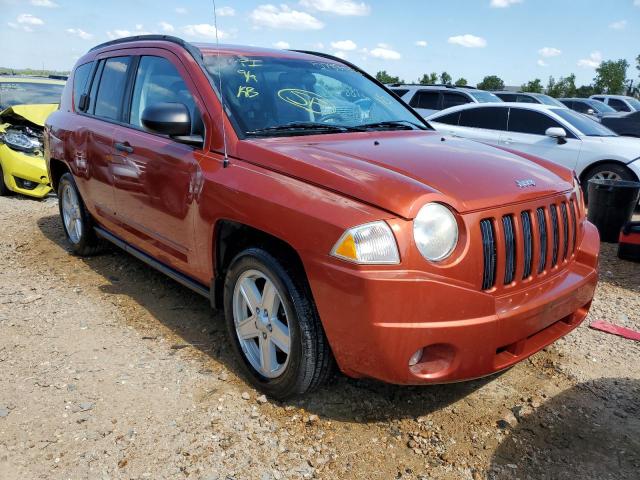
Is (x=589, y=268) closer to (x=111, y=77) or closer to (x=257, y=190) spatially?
(x=257, y=190)

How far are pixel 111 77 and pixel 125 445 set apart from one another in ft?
9.71

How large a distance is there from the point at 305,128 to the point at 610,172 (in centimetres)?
624

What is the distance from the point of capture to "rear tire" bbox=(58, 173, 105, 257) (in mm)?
4875

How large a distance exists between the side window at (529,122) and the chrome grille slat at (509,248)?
265 inches

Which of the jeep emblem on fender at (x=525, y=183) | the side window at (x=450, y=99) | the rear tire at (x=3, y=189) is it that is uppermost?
the side window at (x=450, y=99)

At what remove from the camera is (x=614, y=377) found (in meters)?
3.22

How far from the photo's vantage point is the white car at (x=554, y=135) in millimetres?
7781

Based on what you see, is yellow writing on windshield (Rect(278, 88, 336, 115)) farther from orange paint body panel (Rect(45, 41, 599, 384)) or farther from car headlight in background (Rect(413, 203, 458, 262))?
car headlight in background (Rect(413, 203, 458, 262))

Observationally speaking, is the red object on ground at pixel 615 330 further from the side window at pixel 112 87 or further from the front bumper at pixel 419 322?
the side window at pixel 112 87

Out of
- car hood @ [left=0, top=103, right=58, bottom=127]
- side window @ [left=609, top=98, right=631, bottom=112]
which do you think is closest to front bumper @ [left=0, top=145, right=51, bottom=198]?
car hood @ [left=0, top=103, right=58, bottom=127]

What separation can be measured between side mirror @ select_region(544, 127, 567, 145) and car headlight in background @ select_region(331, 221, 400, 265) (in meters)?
6.85

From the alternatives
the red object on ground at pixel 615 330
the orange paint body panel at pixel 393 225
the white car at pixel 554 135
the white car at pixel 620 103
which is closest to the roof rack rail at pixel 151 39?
the orange paint body panel at pixel 393 225

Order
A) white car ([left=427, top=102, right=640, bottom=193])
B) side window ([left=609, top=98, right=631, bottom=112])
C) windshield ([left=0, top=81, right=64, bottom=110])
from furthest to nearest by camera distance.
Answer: side window ([left=609, top=98, right=631, bottom=112]), windshield ([left=0, top=81, right=64, bottom=110]), white car ([left=427, top=102, right=640, bottom=193])

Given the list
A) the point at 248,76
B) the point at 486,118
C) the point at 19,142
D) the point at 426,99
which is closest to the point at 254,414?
the point at 248,76
